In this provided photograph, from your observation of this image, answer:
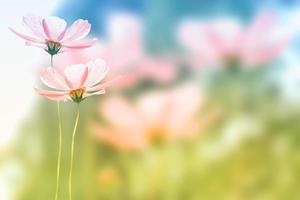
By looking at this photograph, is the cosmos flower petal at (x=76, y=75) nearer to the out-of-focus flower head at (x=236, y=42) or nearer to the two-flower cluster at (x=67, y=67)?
the two-flower cluster at (x=67, y=67)

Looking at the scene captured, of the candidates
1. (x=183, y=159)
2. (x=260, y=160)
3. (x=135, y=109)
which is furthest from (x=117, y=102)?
(x=260, y=160)

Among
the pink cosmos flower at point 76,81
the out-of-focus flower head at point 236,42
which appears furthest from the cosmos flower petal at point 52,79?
the out-of-focus flower head at point 236,42

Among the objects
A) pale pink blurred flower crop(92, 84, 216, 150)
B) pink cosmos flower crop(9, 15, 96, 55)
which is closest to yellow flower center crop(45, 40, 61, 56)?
pink cosmos flower crop(9, 15, 96, 55)

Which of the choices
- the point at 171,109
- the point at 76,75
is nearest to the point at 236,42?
the point at 171,109

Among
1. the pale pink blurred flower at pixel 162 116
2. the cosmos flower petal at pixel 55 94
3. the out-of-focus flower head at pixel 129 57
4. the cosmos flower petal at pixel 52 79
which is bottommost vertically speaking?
the pale pink blurred flower at pixel 162 116

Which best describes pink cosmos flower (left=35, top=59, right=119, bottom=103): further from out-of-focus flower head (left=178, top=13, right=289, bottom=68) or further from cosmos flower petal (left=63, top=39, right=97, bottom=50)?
out-of-focus flower head (left=178, top=13, right=289, bottom=68)

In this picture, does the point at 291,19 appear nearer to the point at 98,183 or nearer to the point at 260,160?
the point at 260,160

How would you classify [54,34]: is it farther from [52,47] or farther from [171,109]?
[171,109]
